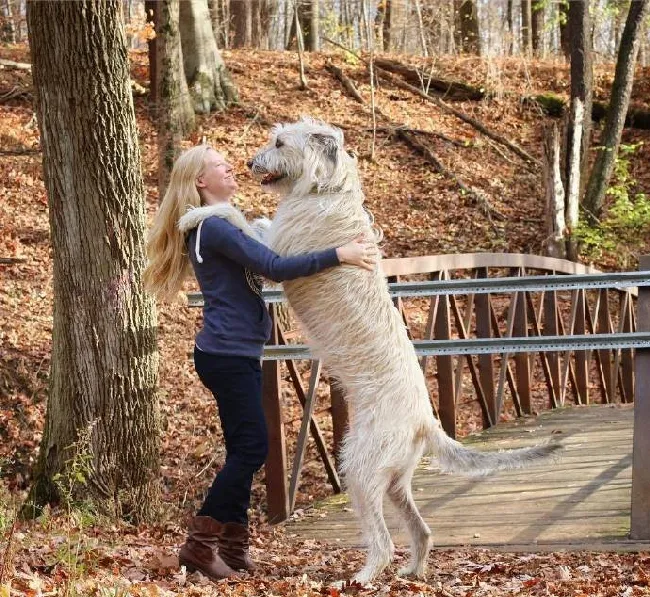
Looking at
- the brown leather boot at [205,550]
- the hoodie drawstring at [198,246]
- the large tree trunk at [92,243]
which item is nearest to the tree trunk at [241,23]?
the large tree trunk at [92,243]

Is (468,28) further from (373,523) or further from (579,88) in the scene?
(373,523)

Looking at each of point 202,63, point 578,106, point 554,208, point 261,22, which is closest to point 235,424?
point 554,208

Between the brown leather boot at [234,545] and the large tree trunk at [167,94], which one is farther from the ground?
the large tree trunk at [167,94]

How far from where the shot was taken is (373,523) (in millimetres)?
3953

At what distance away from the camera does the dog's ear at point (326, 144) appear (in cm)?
392

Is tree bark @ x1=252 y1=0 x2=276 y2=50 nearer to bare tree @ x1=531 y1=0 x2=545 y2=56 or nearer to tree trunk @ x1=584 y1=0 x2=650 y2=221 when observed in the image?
bare tree @ x1=531 y1=0 x2=545 y2=56

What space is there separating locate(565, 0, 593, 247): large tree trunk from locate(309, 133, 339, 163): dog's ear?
1134 centimetres

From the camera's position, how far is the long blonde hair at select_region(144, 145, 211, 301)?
162 inches

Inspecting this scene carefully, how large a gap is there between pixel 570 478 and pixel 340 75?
1400cm

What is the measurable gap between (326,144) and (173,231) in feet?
2.60

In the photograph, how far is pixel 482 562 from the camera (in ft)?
14.7

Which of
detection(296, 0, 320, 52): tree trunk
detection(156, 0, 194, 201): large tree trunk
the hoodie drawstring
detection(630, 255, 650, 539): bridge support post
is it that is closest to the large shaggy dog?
the hoodie drawstring

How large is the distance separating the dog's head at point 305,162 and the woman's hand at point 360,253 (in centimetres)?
24

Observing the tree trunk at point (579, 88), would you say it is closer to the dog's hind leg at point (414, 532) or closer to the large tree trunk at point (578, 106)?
the large tree trunk at point (578, 106)
